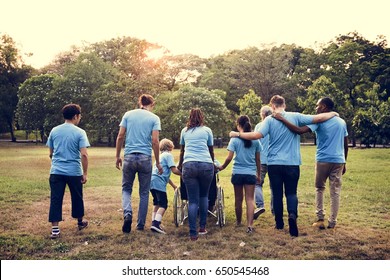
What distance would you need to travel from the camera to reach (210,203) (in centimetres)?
507

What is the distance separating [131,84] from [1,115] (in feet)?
19.9

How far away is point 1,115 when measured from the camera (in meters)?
6.79

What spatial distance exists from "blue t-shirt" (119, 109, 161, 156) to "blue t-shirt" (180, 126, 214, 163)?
0.40 meters

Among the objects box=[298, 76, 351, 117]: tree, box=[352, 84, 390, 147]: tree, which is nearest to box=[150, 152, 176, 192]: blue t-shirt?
box=[298, 76, 351, 117]: tree

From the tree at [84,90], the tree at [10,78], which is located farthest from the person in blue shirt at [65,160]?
the tree at [84,90]

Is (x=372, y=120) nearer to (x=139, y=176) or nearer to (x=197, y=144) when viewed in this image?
(x=197, y=144)

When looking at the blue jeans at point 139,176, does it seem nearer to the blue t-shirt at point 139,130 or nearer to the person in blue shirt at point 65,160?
the blue t-shirt at point 139,130

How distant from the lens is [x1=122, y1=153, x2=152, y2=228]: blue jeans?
4270 millimetres

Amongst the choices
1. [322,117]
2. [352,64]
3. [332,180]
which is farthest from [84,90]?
[332,180]

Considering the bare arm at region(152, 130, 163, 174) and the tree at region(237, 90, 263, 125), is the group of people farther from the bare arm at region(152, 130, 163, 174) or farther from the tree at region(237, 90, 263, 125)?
the tree at region(237, 90, 263, 125)

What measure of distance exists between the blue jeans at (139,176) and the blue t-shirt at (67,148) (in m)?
0.53

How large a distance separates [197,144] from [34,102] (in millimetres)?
4211
